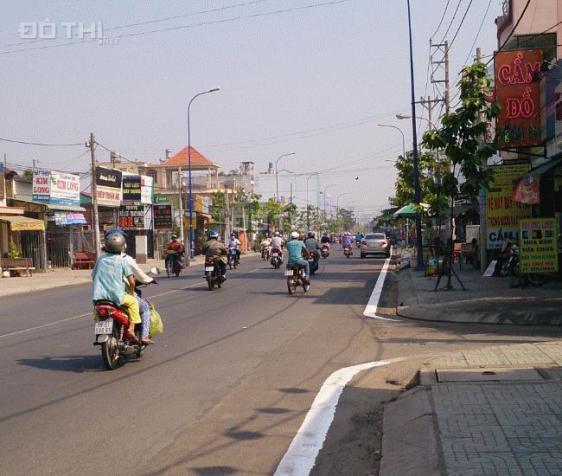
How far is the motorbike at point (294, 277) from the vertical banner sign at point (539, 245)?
5753 mm

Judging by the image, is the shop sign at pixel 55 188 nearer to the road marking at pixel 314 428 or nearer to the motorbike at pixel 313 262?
the motorbike at pixel 313 262

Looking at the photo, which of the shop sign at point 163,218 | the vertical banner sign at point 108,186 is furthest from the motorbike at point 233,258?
the shop sign at point 163,218

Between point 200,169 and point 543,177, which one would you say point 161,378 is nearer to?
point 543,177

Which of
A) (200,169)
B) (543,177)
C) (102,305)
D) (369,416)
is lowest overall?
(369,416)

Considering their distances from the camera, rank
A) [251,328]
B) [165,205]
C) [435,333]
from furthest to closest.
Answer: [165,205] < [251,328] < [435,333]

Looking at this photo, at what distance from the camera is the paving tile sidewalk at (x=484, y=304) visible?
43.2 feet

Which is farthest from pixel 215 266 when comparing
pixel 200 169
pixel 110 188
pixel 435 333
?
pixel 200 169

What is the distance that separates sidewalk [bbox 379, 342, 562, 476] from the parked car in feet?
124

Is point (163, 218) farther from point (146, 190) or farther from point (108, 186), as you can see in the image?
point (108, 186)

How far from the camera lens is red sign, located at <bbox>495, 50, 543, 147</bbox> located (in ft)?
65.0

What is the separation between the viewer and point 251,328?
1334 cm

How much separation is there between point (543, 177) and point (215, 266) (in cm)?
966

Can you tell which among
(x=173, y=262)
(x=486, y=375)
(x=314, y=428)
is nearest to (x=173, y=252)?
(x=173, y=262)

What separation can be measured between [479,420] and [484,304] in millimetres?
8981
